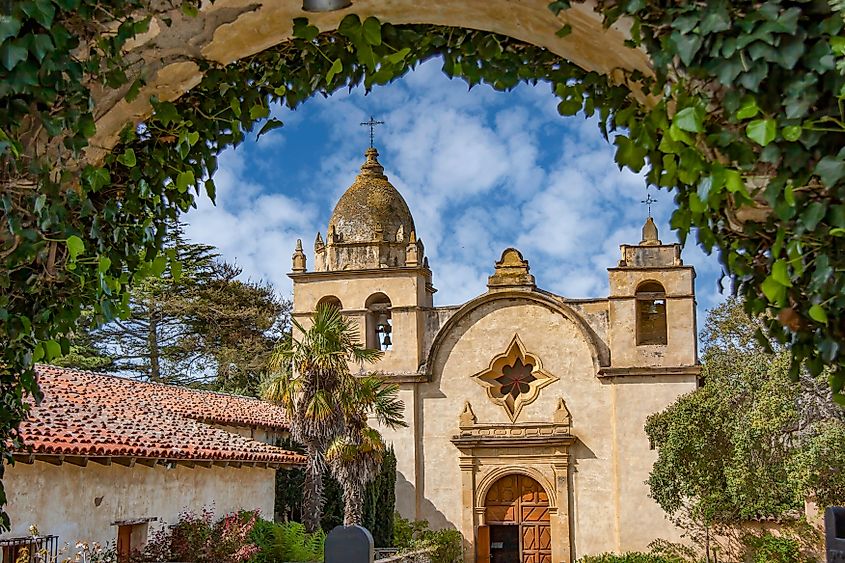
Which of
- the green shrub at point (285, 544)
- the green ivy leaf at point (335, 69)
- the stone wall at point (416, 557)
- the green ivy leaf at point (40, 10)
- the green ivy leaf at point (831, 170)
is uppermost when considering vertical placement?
the green ivy leaf at point (335, 69)

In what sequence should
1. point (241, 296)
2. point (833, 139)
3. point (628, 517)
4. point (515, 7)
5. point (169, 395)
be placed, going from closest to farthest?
1. point (833, 139)
2. point (515, 7)
3. point (169, 395)
4. point (628, 517)
5. point (241, 296)

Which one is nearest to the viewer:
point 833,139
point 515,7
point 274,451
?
point 833,139

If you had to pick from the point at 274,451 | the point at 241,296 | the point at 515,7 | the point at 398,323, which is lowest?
the point at 274,451

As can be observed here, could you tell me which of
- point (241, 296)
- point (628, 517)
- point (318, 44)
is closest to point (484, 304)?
point (628, 517)

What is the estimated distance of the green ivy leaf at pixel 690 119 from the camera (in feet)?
9.37

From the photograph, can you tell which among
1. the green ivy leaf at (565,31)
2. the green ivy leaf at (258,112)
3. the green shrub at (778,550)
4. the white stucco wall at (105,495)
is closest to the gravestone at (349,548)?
the green ivy leaf at (258,112)

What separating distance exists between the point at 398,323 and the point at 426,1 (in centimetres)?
2356

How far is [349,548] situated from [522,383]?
21122 mm

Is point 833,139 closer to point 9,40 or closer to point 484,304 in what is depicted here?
point 9,40

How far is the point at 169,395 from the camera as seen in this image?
2316 cm

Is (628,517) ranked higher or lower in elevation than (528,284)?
lower

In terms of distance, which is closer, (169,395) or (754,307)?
(754,307)

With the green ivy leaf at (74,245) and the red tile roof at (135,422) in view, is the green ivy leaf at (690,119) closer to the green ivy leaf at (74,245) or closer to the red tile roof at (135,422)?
the green ivy leaf at (74,245)

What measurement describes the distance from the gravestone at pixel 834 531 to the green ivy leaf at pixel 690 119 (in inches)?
198
